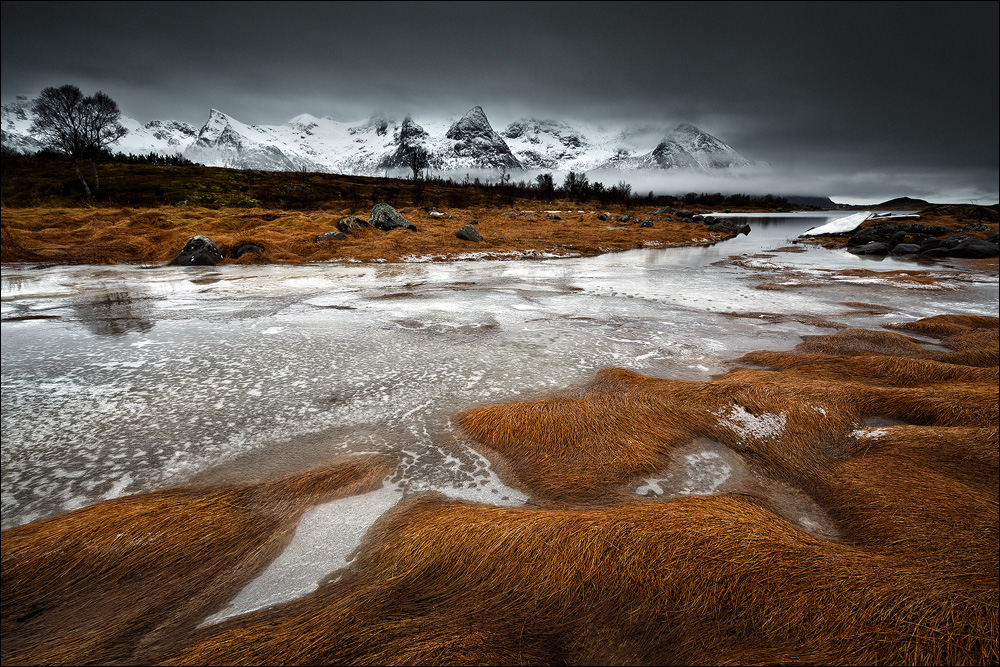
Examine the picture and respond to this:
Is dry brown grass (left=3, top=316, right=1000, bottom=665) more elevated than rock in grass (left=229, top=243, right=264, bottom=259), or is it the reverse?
rock in grass (left=229, top=243, right=264, bottom=259)

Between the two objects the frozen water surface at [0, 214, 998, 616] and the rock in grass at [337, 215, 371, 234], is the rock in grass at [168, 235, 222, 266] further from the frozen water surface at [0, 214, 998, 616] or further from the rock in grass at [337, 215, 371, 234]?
the rock in grass at [337, 215, 371, 234]

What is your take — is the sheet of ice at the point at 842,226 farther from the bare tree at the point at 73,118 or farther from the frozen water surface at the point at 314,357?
the bare tree at the point at 73,118

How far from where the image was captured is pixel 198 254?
1562cm

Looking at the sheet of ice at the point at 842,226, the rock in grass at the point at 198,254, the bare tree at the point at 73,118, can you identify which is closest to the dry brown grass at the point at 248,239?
the rock in grass at the point at 198,254

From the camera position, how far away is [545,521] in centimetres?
244

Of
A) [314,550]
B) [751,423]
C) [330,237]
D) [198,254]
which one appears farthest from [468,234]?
[314,550]

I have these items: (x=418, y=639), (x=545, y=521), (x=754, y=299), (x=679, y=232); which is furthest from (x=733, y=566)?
(x=679, y=232)

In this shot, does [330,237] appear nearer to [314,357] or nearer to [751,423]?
[314,357]

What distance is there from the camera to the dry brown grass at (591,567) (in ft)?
5.57

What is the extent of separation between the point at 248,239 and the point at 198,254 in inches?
95.6

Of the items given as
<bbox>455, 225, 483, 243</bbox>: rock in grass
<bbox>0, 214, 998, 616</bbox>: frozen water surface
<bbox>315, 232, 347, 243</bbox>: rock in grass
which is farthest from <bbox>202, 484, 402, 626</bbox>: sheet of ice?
<bbox>455, 225, 483, 243</bbox>: rock in grass

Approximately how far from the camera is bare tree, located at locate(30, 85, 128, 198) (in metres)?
35.8

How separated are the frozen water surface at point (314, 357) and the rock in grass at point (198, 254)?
2.78 m

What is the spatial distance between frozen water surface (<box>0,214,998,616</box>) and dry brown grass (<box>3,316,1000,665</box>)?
0.45m
